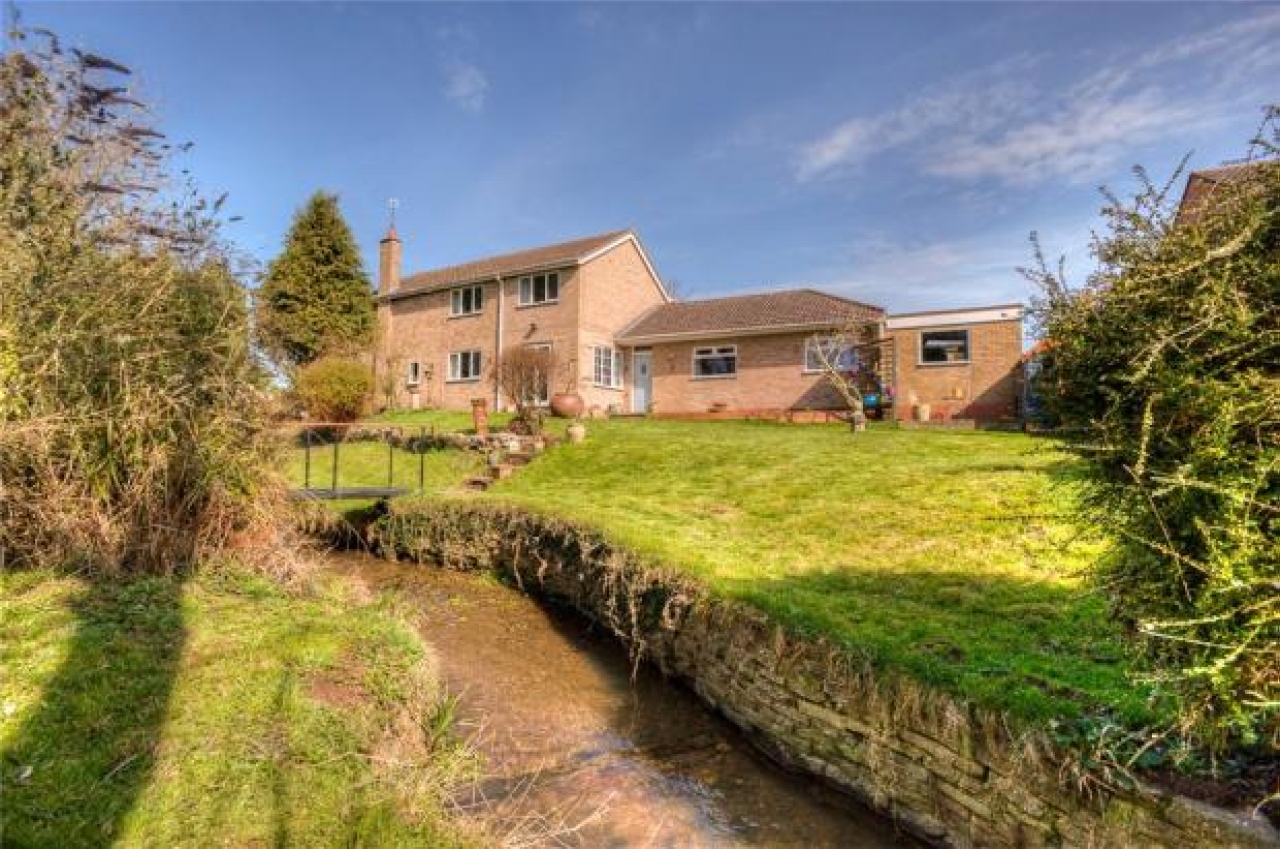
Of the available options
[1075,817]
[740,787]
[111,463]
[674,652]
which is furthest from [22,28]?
[1075,817]

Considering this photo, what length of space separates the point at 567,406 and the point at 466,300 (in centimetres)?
991

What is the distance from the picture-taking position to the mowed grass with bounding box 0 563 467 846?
3.36 meters

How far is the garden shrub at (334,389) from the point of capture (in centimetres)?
2220

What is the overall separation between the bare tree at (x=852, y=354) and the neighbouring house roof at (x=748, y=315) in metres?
0.45

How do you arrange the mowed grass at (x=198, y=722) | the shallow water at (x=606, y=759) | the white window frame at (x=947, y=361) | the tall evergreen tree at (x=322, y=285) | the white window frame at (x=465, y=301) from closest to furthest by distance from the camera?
the mowed grass at (x=198, y=722) → the shallow water at (x=606, y=759) → the white window frame at (x=947, y=361) → the white window frame at (x=465, y=301) → the tall evergreen tree at (x=322, y=285)

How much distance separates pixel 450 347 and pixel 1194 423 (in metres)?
30.3

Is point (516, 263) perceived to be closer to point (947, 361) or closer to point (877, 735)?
point (947, 361)

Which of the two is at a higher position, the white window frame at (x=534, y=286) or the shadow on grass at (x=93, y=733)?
the white window frame at (x=534, y=286)

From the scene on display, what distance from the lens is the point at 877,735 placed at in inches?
186

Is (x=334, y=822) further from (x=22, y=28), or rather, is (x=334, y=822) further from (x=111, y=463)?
(x=22, y=28)

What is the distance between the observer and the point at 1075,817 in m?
3.54

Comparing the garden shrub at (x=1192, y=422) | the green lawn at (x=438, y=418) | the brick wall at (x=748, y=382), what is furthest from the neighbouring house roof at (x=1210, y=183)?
the brick wall at (x=748, y=382)

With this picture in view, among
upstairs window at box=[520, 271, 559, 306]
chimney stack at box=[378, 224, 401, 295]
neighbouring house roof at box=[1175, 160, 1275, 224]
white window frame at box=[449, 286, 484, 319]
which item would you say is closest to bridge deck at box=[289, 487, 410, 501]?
neighbouring house roof at box=[1175, 160, 1275, 224]

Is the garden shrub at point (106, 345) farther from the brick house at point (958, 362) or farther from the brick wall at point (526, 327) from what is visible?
the brick house at point (958, 362)
